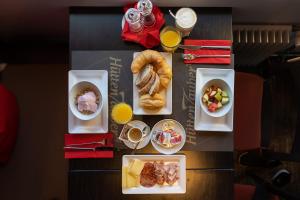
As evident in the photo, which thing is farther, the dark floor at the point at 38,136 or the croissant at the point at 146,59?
the dark floor at the point at 38,136

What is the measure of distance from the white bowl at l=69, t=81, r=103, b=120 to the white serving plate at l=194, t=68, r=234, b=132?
0.34m

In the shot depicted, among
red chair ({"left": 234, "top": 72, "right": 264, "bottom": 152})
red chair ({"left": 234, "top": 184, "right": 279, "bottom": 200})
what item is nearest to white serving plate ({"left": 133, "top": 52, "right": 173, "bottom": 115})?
red chair ({"left": 234, "top": 72, "right": 264, "bottom": 152})

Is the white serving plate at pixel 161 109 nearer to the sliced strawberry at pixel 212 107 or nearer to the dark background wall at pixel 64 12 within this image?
the sliced strawberry at pixel 212 107

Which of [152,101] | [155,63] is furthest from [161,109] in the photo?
[155,63]

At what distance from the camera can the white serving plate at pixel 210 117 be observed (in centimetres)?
125

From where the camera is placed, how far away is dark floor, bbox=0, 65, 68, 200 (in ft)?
6.23

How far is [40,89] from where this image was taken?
194 centimetres

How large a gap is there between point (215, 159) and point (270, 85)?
3.56 feet

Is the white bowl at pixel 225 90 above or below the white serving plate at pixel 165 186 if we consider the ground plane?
above

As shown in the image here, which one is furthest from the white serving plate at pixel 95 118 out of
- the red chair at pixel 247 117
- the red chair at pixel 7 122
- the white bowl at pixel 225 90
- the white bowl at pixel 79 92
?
the red chair at pixel 247 117

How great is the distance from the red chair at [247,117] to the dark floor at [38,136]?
0.90m

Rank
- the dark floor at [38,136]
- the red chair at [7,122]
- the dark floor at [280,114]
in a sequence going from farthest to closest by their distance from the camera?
the dark floor at [280,114]
the dark floor at [38,136]
the red chair at [7,122]

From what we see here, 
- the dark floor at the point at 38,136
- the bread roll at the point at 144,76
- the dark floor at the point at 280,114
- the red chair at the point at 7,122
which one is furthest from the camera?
the dark floor at the point at 280,114

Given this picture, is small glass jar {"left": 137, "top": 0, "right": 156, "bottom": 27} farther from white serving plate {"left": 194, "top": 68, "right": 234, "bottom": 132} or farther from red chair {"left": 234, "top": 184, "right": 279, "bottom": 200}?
red chair {"left": 234, "top": 184, "right": 279, "bottom": 200}
